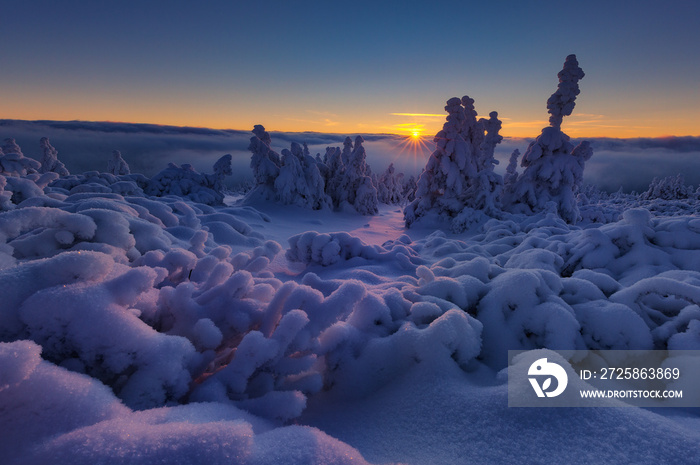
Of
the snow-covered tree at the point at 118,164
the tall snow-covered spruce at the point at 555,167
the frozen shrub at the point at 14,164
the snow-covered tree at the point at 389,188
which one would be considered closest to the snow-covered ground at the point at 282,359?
the frozen shrub at the point at 14,164

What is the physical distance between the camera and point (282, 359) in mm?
1782

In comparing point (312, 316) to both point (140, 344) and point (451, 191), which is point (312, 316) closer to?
point (140, 344)

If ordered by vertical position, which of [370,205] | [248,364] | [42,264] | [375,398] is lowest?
[370,205]

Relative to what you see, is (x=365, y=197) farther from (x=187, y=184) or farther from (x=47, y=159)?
(x=47, y=159)

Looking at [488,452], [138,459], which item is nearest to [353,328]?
[488,452]

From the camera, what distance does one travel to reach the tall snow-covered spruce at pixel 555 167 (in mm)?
14898

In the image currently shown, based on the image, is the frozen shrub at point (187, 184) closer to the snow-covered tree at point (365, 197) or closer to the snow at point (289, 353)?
the snow-covered tree at point (365, 197)

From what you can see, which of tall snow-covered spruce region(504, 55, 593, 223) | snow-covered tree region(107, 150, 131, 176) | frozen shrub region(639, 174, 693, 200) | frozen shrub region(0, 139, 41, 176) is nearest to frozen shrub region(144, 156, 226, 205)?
frozen shrub region(0, 139, 41, 176)

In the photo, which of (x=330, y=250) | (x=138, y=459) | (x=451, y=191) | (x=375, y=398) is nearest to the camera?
(x=138, y=459)

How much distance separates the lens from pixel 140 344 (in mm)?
1474

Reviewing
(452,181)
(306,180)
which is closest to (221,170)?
(306,180)

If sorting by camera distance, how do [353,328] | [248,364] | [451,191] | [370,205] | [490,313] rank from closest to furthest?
[248,364] → [353,328] → [490,313] → [451,191] → [370,205]

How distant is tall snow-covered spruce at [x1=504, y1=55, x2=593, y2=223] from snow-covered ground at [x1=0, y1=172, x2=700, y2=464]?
45.2ft

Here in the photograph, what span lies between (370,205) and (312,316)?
2089cm
